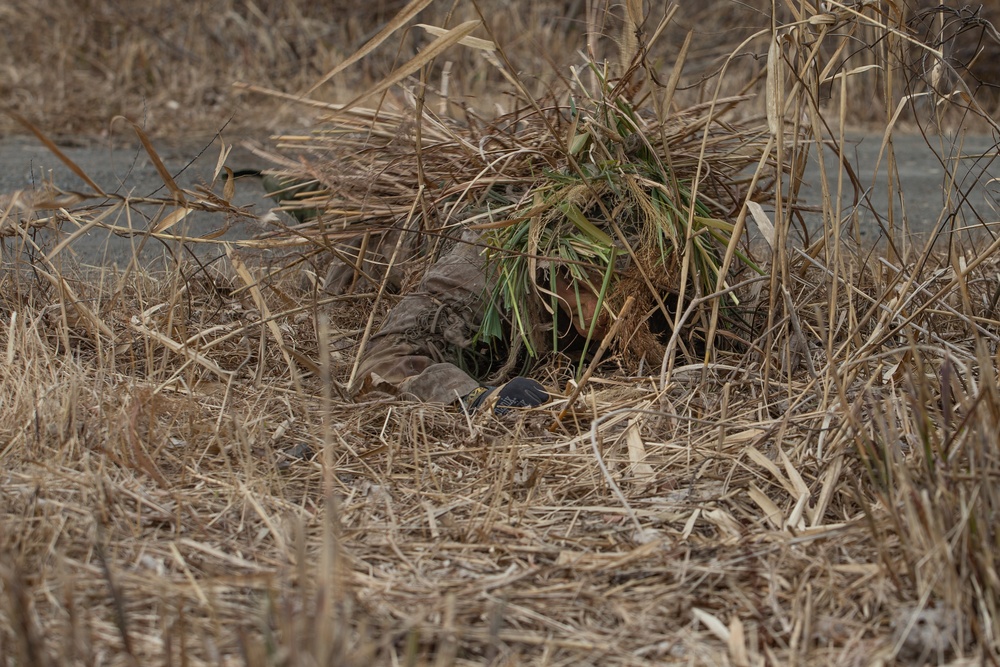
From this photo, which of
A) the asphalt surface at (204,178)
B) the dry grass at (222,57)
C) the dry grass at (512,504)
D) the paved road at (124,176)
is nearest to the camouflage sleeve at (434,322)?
the dry grass at (512,504)

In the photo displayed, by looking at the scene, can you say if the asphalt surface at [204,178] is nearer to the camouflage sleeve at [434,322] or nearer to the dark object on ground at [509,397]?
the camouflage sleeve at [434,322]

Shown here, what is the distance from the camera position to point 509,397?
2.28 m

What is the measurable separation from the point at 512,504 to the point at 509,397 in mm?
452

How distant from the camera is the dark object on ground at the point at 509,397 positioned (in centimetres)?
225

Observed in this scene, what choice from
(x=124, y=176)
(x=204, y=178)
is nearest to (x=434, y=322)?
(x=204, y=178)

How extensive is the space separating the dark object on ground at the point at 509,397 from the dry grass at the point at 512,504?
0.05m

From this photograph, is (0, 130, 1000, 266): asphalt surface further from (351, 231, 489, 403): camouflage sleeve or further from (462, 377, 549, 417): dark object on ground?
(462, 377, 549, 417): dark object on ground

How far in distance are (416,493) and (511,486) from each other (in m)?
0.18

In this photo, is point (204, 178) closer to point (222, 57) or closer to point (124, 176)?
point (124, 176)

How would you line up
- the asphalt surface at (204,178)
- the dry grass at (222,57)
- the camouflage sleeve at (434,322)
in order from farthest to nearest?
the dry grass at (222,57) → the asphalt surface at (204,178) → the camouflage sleeve at (434,322)

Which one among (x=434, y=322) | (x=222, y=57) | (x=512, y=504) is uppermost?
(x=222, y=57)

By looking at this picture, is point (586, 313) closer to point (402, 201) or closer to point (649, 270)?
point (649, 270)

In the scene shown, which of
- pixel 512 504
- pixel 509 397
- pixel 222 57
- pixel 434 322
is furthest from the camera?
pixel 222 57

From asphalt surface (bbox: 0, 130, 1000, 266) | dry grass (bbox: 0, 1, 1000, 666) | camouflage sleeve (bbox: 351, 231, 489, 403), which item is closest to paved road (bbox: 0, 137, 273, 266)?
asphalt surface (bbox: 0, 130, 1000, 266)
